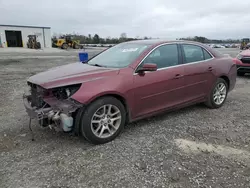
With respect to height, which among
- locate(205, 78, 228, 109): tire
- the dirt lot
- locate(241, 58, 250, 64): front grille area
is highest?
locate(241, 58, 250, 64): front grille area

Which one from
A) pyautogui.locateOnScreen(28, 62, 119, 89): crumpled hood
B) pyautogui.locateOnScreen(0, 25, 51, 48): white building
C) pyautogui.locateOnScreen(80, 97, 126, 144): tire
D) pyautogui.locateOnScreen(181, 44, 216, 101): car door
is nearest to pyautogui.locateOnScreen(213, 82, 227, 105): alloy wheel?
pyautogui.locateOnScreen(181, 44, 216, 101): car door

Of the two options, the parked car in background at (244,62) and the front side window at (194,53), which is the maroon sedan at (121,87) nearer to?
the front side window at (194,53)

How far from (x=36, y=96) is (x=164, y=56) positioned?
2.35 m

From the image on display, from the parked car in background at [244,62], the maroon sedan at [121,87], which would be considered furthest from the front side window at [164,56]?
the parked car in background at [244,62]

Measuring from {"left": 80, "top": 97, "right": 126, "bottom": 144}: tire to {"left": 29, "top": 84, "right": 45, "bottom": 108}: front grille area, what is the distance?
768 millimetres

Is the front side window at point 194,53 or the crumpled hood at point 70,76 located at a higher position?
the front side window at point 194,53

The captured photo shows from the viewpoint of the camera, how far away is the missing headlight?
3201 mm

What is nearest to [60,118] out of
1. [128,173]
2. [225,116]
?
[128,173]

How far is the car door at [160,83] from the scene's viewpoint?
371 centimetres

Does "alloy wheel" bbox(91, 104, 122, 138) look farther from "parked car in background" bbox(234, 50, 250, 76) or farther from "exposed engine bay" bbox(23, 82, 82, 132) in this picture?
"parked car in background" bbox(234, 50, 250, 76)

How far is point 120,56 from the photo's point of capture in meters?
4.12

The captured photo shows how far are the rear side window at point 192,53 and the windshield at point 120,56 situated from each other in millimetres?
943

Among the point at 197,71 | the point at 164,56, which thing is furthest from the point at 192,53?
the point at 164,56

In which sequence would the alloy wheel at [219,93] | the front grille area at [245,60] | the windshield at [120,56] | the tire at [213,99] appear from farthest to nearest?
the front grille area at [245,60] < the alloy wheel at [219,93] < the tire at [213,99] < the windshield at [120,56]
